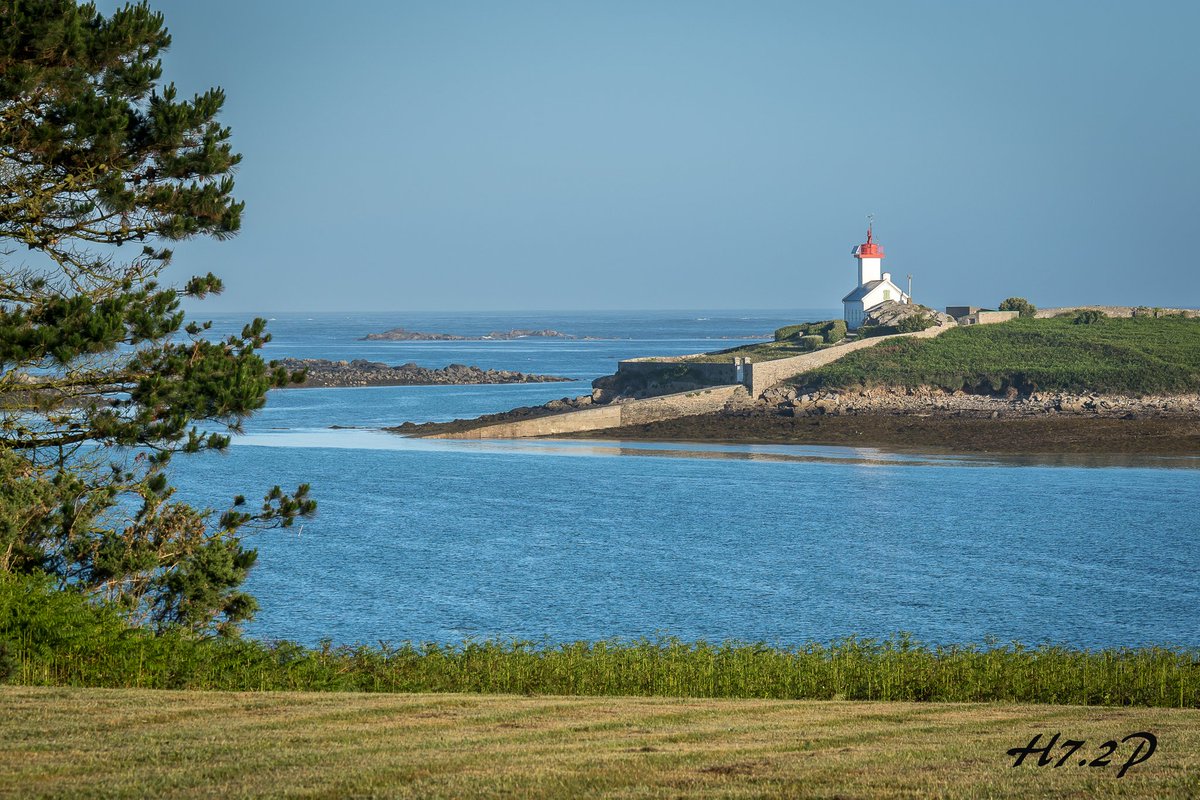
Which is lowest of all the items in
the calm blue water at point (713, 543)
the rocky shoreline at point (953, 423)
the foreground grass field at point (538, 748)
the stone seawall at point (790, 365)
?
the calm blue water at point (713, 543)

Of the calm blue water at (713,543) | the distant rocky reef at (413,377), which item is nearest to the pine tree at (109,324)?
the calm blue water at (713,543)

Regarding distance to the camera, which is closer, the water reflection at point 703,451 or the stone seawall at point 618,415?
the water reflection at point 703,451

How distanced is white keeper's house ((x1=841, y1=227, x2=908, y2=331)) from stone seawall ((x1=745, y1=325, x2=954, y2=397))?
12.0m

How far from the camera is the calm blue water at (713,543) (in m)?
24.4

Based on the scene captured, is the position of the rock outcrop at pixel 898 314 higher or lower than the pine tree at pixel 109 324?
higher

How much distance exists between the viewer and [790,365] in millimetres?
69812

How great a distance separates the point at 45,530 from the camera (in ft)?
49.0

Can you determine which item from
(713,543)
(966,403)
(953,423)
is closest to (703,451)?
(953,423)

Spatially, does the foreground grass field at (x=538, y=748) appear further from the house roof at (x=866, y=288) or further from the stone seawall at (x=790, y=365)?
the house roof at (x=866, y=288)

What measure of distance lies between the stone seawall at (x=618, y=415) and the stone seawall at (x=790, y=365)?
2.81 ft

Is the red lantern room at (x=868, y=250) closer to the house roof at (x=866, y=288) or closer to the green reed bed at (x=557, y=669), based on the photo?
the house roof at (x=866, y=288)

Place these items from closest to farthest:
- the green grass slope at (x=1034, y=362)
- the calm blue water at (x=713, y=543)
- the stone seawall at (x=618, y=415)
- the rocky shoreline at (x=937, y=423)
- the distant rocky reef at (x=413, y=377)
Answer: the calm blue water at (x=713, y=543) < the rocky shoreline at (x=937, y=423) < the stone seawall at (x=618, y=415) < the green grass slope at (x=1034, y=362) < the distant rocky reef at (x=413, y=377)

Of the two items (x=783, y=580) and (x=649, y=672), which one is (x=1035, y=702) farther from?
(x=783, y=580)

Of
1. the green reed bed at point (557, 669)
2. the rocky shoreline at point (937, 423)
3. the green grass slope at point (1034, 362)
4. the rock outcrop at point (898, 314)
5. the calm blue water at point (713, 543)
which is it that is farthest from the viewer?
the rock outcrop at point (898, 314)
